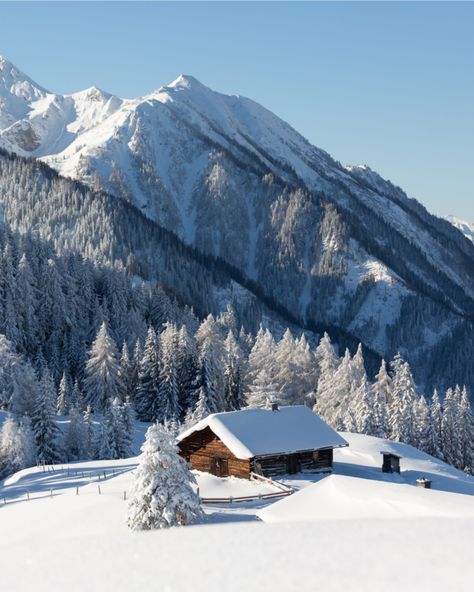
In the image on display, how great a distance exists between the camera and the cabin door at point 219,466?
1612 inches

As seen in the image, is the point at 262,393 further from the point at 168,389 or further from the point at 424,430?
the point at 424,430

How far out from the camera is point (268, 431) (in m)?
41.9

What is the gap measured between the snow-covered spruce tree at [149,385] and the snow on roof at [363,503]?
53331 millimetres

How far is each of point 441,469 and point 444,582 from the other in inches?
1349

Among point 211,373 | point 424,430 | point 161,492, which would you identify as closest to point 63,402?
point 211,373

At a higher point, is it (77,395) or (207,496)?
(77,395)

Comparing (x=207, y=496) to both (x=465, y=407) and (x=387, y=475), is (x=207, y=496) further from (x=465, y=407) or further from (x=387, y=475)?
(x=465, y=407)

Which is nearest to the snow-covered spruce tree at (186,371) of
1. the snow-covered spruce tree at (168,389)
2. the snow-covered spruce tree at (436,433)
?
the snow-covered spruce tree at (168,389)

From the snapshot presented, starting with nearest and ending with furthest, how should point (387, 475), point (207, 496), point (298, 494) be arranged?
point (298, 494), point (207, 496), point (387, 475)

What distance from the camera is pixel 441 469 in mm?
47094

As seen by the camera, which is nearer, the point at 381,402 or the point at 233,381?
the point at 381,402

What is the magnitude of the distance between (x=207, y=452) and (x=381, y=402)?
3138 centimetres

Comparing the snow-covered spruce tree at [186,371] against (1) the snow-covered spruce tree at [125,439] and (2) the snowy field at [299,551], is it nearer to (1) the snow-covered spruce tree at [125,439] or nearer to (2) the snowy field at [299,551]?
(1) the snow-covered spruce tree at [125,439]

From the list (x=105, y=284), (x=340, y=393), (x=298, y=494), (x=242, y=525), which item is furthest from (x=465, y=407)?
(x=105, y=284)
